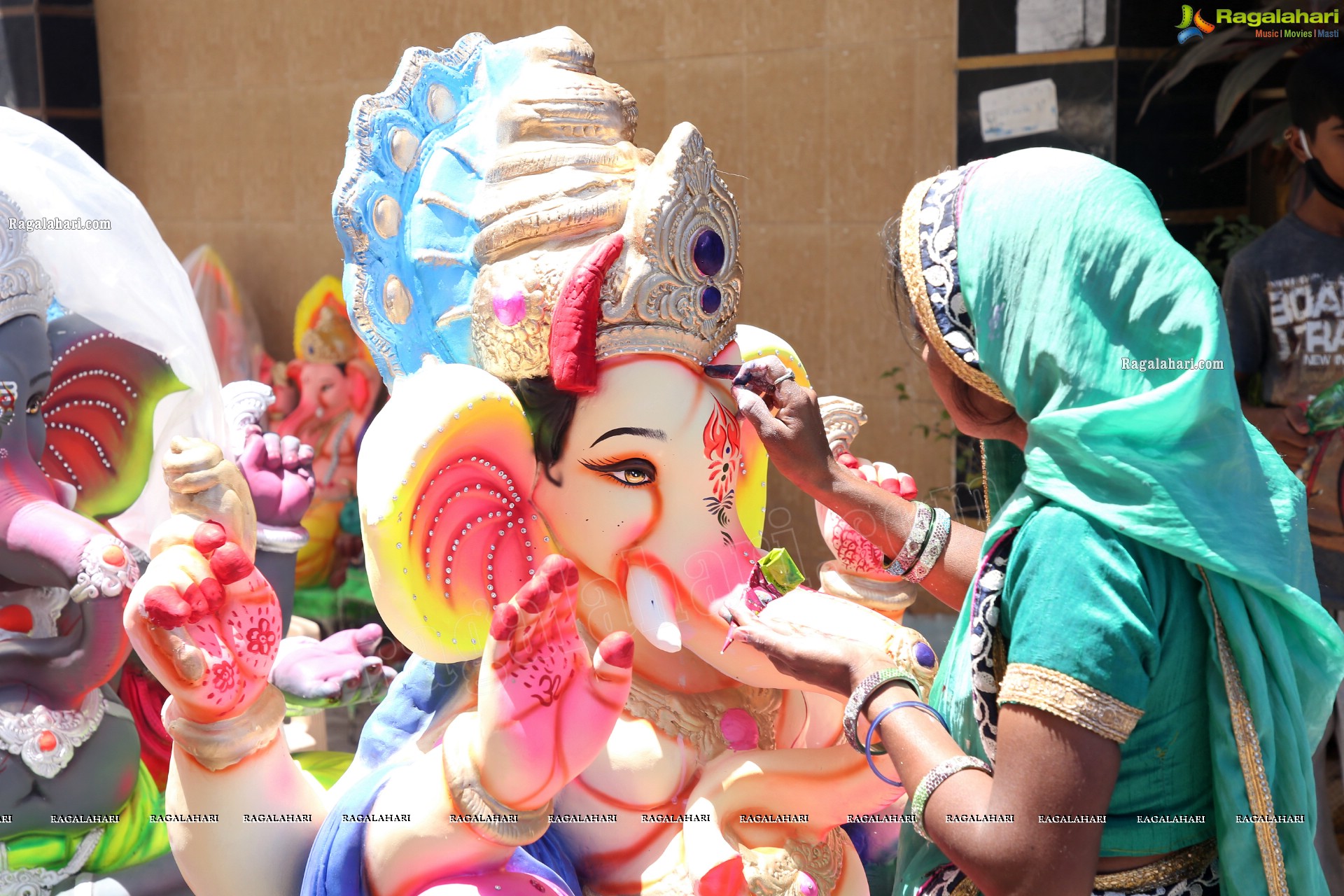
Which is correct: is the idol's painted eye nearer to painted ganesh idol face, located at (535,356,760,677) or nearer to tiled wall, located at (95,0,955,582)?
painted ganesh idol face, located at (535,356,760,677)

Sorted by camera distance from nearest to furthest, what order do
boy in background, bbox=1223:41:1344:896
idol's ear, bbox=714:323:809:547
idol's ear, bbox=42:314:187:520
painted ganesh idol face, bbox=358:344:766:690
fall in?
painted ganesh idol face, bbox=358:344:766:690 < idol's ear, bbox=714:323:809:547 < idol's ear, bbox=42:314:187:520 < boy in background, bbox=1223:41:1344:896

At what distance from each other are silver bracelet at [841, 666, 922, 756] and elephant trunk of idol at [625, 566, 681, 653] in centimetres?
51

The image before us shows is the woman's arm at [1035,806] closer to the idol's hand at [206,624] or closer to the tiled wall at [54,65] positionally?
the idol's hand at [206,624]

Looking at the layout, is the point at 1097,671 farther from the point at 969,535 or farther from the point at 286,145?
the point at 286,145

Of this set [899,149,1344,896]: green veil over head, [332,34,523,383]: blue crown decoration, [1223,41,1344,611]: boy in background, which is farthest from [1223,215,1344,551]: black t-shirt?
[332,34,523,383]: blue crown decoration

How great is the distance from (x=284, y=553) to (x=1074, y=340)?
198 cm

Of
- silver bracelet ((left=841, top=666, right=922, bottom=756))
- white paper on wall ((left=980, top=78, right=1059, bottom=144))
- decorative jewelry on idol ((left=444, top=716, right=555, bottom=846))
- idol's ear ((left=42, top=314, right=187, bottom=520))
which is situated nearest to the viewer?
silver bracelet ((left=841, top=666, right=922, bottom=756))

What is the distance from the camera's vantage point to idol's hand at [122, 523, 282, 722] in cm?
153

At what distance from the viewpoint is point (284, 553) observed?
2.79 meters

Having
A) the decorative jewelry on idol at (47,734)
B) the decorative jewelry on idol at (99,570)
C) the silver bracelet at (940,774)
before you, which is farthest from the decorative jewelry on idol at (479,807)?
the decorative jewelry on idol at (47,734)

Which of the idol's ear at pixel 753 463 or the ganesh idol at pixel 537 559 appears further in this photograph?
the idol's ear at pixel 753 463

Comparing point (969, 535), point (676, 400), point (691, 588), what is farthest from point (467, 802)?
point (969, 535)

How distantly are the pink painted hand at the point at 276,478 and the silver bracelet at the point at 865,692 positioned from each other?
1.71m

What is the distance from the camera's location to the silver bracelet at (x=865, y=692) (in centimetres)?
137
